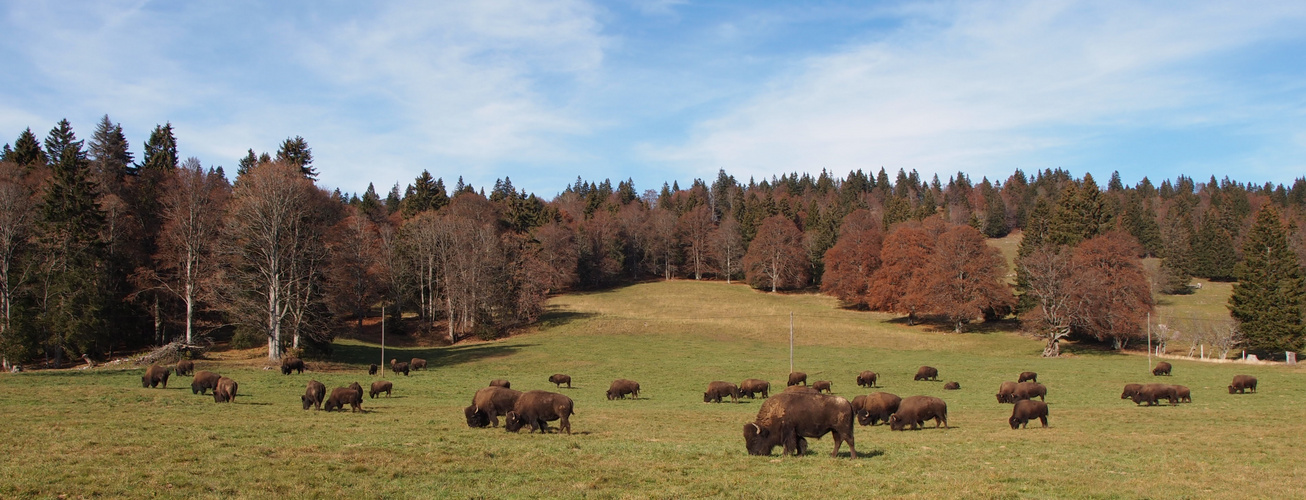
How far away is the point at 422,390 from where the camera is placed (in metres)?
35.8

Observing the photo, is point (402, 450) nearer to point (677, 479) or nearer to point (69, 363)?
point (677, 479)

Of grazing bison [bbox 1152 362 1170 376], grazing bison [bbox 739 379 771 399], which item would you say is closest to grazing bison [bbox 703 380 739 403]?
grazing bison [bbox 739 379 771 399]

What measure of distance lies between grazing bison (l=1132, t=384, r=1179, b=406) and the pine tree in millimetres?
41418

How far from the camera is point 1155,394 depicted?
31.9 m

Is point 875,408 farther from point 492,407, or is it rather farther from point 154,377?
point 154,377

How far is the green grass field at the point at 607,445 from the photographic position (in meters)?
12.5

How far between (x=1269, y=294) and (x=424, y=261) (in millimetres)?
82620

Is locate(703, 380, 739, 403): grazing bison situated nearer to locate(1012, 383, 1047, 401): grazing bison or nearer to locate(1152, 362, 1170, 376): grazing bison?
locate(1012, 383, 1047, 401): grazing bison

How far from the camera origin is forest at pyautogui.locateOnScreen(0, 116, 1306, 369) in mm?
47469

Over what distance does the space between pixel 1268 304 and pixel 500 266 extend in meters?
72.4

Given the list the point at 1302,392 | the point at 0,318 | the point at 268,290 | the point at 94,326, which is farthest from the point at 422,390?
the point at 1302,392

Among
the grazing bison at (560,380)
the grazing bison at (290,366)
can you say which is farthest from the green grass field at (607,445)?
the grazing bison at (290,366)

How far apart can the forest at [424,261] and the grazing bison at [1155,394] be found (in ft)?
114

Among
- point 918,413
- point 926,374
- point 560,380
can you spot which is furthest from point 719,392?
point 926,374
